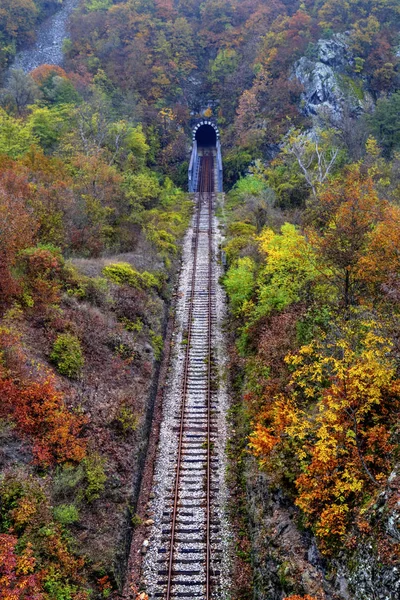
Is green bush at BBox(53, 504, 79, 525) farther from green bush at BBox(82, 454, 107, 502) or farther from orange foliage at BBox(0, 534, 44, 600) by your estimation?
orange foliage at BBox(0, 534, 44, 600)

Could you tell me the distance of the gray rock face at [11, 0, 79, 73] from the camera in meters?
66.3

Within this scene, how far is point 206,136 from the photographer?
2707 inches

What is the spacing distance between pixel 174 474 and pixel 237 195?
1415 inches

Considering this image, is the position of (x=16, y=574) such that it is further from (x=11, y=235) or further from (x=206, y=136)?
(x=206, y=136)

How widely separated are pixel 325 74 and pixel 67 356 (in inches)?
1880

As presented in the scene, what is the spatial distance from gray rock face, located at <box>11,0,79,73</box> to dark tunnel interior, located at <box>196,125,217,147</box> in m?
22.9

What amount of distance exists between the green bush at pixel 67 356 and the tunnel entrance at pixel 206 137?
5463 centimetres

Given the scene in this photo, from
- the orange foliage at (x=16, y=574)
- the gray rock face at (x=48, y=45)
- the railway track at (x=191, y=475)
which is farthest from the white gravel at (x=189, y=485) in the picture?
the gray rock face at (x=48, y=45)

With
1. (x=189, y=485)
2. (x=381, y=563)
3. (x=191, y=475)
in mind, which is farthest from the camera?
(x=191, y=475)

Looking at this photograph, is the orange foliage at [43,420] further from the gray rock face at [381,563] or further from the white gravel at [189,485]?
the gray rock face at [381,563]

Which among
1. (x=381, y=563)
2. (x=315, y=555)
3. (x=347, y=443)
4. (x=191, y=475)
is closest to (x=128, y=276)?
(x=191, y=475)

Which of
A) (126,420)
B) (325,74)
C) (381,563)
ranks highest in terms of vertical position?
(325,74)

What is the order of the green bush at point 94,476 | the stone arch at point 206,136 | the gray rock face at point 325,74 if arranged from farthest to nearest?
the stone arch at point 206,136 < the gray rock face at point 325,74 < the green bush at point 94,476

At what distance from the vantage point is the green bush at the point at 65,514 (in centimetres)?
1312
